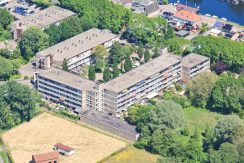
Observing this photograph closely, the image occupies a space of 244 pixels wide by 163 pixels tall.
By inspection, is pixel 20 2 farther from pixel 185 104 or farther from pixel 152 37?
pixel 185 104

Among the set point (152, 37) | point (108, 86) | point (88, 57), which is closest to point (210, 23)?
point (152, 37)

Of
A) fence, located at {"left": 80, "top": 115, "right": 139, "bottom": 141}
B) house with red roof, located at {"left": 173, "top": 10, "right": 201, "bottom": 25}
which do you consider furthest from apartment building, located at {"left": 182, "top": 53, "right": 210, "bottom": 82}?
fence, located at {"left": 80, "top": 115, "right": 139, "bottom": 141}

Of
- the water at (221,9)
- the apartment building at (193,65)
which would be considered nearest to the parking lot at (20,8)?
the water at (221,9)

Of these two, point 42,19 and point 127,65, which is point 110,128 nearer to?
point 127,65

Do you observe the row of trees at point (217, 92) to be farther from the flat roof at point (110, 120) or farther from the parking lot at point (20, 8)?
the parking lot at point (20, 8)

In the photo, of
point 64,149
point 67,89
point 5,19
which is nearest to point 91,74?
point 67,89

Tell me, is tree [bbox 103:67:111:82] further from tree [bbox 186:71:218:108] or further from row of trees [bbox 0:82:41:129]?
row of trees [bbox 0:82:41:129]
